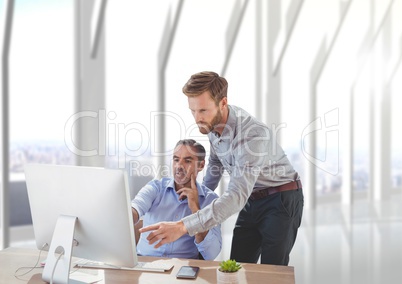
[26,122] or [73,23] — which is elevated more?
[73,23]

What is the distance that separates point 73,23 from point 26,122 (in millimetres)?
975

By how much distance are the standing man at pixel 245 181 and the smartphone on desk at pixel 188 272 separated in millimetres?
141

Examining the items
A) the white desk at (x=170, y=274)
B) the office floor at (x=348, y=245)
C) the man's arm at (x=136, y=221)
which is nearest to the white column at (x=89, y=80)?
the office floor at (x=348, y=245)

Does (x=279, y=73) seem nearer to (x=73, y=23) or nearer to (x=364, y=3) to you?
(x=364, y=3)

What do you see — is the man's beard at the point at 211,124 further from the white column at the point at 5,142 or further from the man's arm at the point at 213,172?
the white column at the point at 5,142

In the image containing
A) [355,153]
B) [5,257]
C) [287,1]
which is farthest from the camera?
[355,153]

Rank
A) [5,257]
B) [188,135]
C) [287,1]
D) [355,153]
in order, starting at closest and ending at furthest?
[5,257], [188,135], [287,1], [355,153]

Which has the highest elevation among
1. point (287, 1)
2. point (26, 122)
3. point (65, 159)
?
point (287, 1)

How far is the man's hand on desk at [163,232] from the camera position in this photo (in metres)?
2.09

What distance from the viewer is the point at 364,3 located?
24.9ft

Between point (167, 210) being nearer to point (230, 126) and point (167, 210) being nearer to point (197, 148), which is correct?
point (197, 148)

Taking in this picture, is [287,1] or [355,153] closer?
[287,1]

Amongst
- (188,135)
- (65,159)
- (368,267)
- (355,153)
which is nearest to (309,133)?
(355,153)

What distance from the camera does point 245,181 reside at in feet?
7.78
